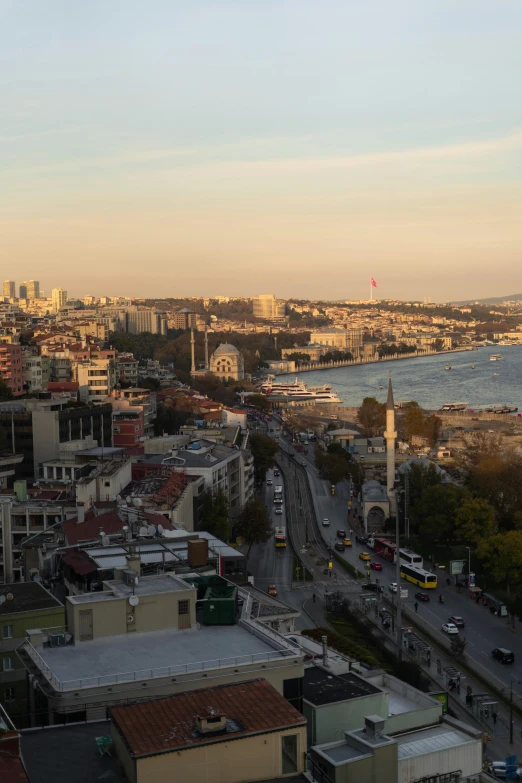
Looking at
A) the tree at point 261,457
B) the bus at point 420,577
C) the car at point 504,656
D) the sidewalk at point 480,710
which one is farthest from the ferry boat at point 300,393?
the sidewalk at point 480,710

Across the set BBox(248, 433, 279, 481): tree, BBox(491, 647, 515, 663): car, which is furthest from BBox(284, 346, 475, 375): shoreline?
BBox(491, 647, 515, 663): car

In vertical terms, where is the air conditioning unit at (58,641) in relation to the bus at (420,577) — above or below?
above

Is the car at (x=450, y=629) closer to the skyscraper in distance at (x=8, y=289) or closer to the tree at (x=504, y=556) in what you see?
the tree at (x=504, y=556)

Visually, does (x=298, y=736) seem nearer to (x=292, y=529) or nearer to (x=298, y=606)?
(x=298, y=606)

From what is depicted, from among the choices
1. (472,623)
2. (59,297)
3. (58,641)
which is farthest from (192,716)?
(59,297)

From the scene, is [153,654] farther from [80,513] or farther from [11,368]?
[11,368]

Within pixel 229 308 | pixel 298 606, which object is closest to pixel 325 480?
Answer: pixel 298 606

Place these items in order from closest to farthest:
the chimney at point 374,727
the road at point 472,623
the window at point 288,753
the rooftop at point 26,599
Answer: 1. the window at point 288,753
2. the chimney at point 374,727
3. the rooftop at point 26,599
4. the road at point 472,623
